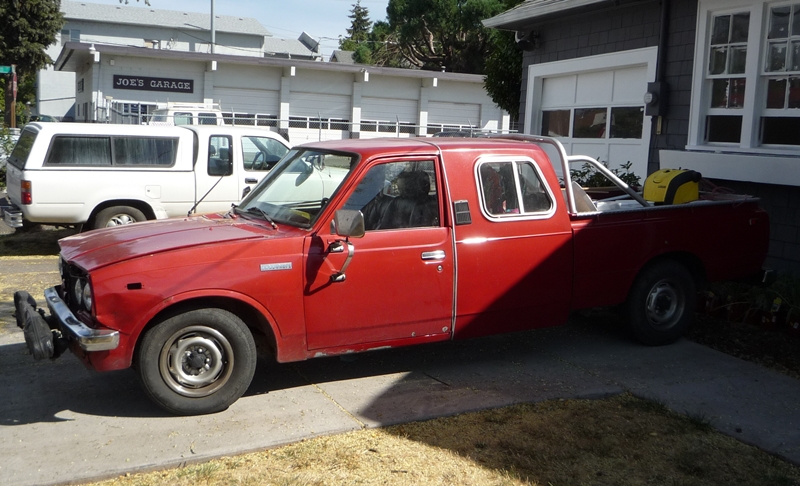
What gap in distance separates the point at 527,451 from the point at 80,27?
51189mm

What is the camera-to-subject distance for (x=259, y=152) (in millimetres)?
11891

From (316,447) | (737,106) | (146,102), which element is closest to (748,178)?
(737,106)

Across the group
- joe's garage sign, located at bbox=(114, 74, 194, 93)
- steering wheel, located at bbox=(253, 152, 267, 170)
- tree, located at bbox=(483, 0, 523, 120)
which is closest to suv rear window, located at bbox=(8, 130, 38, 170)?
steering wheel, located at bbox=(253, 152, 267, 170)

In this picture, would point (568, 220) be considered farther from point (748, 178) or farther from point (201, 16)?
point (201, 16)

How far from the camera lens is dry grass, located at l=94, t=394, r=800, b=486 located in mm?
4465

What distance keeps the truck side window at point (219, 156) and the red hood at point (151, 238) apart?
5482mm

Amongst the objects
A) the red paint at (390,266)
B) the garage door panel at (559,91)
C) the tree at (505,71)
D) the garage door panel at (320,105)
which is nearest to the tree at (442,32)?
the garage door panel at (320,105)

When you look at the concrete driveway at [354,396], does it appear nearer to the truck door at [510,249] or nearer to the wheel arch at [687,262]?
the truck door at [510,249]

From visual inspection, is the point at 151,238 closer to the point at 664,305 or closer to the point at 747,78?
the point at 664,305

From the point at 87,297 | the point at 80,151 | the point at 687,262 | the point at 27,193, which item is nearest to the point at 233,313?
the point at 87,297

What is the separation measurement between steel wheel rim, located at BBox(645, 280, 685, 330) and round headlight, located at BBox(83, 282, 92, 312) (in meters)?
4.47

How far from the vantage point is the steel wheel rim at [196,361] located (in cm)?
510

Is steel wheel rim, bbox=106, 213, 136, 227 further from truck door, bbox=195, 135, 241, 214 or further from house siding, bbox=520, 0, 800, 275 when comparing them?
house siding, bbox=520, 0, 800, 275

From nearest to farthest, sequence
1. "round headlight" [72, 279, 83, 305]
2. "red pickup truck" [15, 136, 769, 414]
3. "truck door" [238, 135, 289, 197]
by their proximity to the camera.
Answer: "red pickup truck" [15, 136, 769, 414], "round headlight" [72, 279, 83, 305], "truck door" [238, 135, 289, 197]
